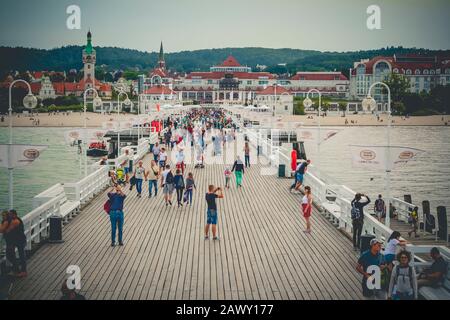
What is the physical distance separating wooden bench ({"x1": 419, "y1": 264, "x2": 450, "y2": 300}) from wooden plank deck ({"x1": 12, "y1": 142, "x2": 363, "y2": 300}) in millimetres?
867

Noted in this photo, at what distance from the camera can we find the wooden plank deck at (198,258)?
8.48m

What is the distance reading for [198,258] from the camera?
10.2m

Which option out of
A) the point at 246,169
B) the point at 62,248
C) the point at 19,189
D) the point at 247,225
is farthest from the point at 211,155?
the point at 62,248

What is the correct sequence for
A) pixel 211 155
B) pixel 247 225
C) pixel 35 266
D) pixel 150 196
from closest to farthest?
1. pixel 35 266
2. pixel 247 225
3. pixel 150 196
4. pixel 211 155

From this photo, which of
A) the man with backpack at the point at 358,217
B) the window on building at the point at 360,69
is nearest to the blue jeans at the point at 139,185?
the man with backpack at the point at 358,217

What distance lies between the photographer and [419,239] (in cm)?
1656

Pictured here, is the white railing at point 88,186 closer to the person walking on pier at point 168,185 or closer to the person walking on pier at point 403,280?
the person walking on pier at point 168,185

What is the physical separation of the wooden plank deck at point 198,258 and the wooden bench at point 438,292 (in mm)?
867

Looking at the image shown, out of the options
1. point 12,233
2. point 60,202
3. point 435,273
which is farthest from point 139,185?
point 435,273

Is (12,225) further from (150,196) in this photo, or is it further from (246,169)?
(246,169)

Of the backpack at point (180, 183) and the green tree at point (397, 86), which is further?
the green tree at point (397, 86)

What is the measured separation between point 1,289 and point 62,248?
257cm

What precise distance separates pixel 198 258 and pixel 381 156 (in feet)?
11.7

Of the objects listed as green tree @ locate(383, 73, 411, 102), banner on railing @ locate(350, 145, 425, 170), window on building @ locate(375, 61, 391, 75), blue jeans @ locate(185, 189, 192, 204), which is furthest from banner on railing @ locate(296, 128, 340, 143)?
window on building @ locate(375, 61, 391, 75)
